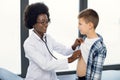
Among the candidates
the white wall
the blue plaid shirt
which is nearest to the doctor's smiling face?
the blue plaid shirt

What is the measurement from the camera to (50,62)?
1.86 meters

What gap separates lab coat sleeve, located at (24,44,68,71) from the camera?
1.84 meters

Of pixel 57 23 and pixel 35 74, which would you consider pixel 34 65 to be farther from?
pixel 57 23

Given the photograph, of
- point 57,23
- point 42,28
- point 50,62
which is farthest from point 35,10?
point 57,23

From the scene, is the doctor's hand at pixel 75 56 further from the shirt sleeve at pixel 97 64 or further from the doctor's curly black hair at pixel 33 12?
the doctor's curly black hair at pixel 33 12

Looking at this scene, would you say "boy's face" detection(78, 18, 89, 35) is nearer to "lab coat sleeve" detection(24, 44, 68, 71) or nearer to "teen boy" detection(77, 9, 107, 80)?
"teen boy" detection(77, 9, 107, 80)

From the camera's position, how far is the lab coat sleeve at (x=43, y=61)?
1.84 metres

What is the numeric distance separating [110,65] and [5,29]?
160 cm

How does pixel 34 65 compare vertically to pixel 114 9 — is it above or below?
below

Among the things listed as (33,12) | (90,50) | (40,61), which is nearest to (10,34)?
(33,12)

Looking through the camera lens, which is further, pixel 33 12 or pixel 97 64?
pixel 33 12

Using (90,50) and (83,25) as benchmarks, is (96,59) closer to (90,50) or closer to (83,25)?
(90,50)

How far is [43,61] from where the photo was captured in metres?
1.86

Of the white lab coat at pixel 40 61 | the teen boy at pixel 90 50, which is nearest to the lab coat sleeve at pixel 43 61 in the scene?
the white lab coat at pixel 40 61
